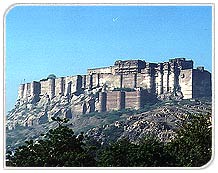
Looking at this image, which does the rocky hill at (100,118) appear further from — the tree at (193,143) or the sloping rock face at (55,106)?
the tree at (193,143)

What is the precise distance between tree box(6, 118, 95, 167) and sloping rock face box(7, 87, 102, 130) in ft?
0.22

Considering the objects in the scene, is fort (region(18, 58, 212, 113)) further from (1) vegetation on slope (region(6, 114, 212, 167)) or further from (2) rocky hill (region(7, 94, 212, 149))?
(1) vegetation on slope (region(6, 114, 212, 167))

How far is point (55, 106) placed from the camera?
2.94 m

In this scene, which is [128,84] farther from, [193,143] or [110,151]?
[193,143]

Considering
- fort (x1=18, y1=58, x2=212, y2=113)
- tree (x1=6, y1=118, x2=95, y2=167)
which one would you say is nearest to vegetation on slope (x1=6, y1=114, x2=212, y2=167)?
tree (x1=6, y1=118, x2=95, y2=167)

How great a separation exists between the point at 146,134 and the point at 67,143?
1.71ft

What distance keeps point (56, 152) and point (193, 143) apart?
825 mm

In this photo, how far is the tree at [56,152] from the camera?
9.34 feet

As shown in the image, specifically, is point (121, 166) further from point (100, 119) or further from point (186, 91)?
point (186, 91)

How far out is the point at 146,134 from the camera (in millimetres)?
3059

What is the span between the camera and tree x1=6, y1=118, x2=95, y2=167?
2846 millimetres

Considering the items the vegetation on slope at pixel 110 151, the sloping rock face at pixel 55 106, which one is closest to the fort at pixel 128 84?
the sloping rock face at pixel 55 106

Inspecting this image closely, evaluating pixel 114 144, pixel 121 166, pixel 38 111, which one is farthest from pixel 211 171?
pixel 38 111

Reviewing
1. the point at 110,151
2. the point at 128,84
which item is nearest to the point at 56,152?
the point at 110,151
